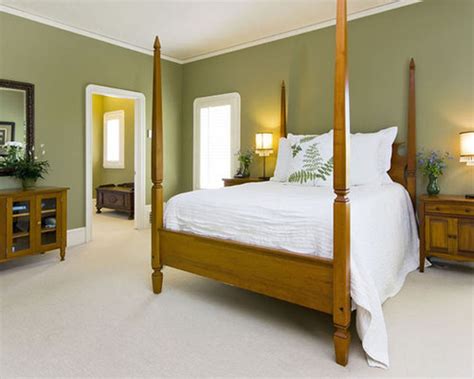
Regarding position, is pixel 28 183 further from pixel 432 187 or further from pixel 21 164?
pixel 432 187

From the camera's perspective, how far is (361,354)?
1.89 m

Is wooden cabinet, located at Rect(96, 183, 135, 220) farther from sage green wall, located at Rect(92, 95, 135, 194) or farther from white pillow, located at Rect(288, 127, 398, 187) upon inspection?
white pillow, located at Rect(288, 127, 398, 187)

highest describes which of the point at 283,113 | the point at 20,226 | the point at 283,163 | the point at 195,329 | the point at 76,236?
the point at 283,113

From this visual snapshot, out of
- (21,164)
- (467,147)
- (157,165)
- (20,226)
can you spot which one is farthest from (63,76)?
(467,147)

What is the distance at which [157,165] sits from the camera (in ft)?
8.63

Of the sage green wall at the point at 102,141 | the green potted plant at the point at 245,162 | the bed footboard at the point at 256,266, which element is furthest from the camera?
the sage green wall at the point at 102,141

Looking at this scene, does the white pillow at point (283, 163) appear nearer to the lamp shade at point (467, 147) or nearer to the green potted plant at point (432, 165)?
the green potted plant at point (432, 165)

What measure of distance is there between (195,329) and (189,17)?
11.4 ft

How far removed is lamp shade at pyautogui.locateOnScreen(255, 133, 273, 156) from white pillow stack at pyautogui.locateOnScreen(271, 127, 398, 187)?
928mm

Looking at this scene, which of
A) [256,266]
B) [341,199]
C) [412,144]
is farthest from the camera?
[412,144]

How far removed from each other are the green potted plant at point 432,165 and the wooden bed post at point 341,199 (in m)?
2.05

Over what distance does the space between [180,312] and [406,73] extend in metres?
3.29

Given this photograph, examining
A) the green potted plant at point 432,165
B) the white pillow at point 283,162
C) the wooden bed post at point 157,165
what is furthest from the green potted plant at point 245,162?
the wooden bed post at point 157,165

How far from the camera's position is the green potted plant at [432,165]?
3314 mm
